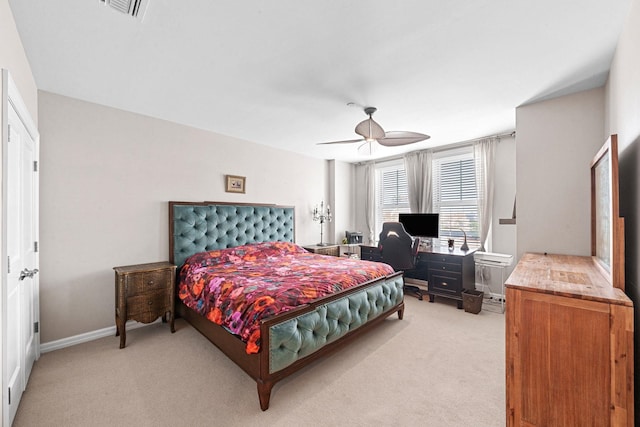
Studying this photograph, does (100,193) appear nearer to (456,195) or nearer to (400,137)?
(400,137)

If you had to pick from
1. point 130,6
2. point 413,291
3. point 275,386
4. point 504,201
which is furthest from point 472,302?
point 130,6

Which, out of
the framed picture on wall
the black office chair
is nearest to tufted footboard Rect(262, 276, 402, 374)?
the black office chair

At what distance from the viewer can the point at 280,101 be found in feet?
9.32

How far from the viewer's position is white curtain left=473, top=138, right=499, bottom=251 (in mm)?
4051

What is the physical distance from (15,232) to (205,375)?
1.73 m

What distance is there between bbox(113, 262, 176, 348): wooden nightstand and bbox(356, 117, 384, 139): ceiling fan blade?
2618 mm

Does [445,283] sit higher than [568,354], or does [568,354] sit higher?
[568,354]

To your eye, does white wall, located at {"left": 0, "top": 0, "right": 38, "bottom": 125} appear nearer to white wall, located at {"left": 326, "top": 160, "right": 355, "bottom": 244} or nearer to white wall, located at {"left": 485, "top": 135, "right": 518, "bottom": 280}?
white wall, located at {"left": 326, "top": 160, "right": 355, "bottom": 244}

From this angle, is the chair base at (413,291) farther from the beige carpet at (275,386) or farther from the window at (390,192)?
the window at (390,192)

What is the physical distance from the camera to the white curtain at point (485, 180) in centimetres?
405

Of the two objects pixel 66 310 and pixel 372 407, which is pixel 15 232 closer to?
pixel 66 310

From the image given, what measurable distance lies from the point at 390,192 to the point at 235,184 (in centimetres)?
318

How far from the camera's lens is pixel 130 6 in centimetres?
155

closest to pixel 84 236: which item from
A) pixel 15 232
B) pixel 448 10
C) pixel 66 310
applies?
pixel 66 310
